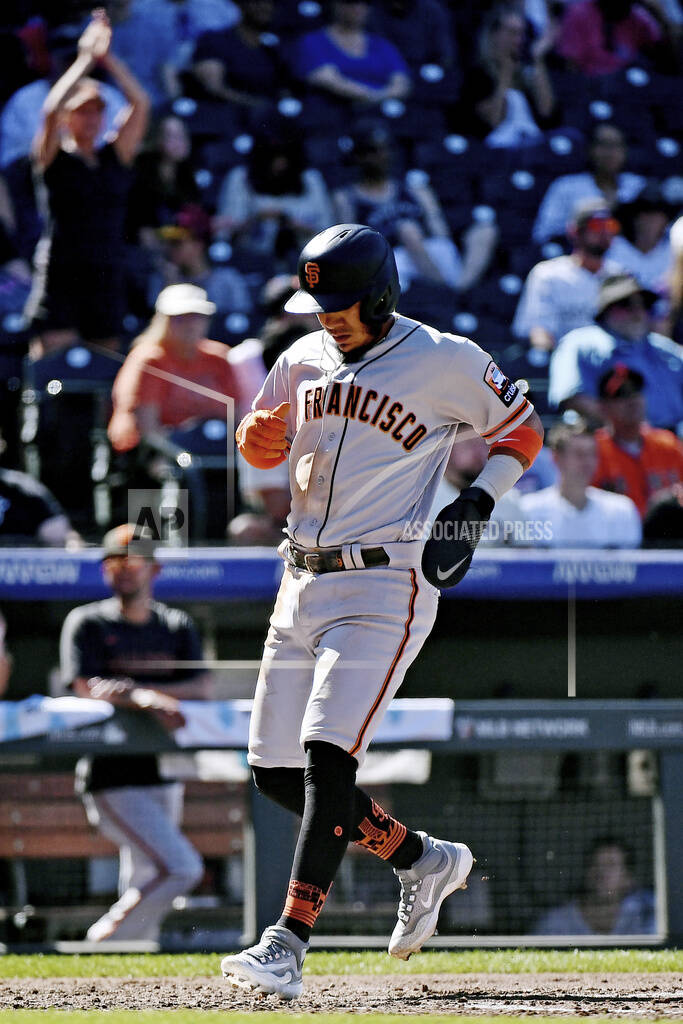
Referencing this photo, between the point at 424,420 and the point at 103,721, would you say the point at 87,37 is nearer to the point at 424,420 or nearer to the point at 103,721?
the point at 103,721

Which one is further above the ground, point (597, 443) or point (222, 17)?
point (222, 17)

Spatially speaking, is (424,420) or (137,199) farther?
(137,199)

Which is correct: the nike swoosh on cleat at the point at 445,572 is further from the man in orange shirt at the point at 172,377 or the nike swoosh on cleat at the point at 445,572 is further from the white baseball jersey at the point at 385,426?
the man in orange shirt at the point at 172,377

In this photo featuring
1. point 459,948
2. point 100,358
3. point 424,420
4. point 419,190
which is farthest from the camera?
point 419,190

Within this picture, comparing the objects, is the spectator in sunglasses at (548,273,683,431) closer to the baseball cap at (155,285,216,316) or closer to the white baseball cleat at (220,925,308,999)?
the baseball cap at (155,285,216,316)

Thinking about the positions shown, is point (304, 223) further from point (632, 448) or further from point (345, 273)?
point (345, 273)

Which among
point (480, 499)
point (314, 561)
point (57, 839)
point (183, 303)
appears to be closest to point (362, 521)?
point (314, 561)

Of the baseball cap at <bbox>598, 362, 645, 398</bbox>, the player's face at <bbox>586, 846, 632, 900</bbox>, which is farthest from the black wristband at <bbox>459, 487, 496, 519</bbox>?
the baseball cap at <bbox>598, 362, 645, 398</bbox>

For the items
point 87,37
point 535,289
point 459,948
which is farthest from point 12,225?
point 459,948

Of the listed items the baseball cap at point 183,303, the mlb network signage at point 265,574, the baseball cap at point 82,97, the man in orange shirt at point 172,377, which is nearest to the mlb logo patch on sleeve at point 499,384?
the mlb network signage at point 265,574

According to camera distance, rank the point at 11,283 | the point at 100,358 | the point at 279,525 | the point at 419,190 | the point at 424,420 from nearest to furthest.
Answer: the point at 424,420 → the point at 279,525 → the point at 100,358 → the point at 11,283 → the point at 419,190

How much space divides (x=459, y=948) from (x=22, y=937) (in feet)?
4.77

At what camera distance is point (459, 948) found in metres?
4.70

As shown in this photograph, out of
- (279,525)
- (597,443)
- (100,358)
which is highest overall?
(100,358)
